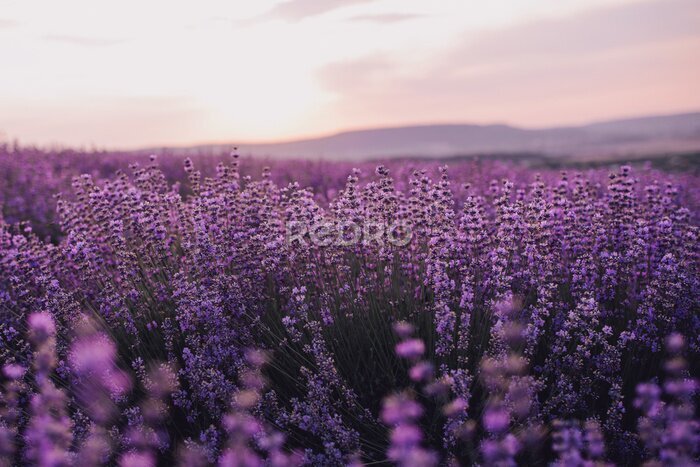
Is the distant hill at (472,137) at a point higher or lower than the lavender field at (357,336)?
higher

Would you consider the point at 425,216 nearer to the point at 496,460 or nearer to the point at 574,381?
the point at 574,381

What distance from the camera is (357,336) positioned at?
3555mm

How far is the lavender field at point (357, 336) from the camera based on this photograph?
106 inches

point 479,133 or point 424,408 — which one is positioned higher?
point 479,133

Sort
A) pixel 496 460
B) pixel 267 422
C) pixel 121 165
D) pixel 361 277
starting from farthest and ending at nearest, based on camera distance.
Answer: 1. pixel 121 165
2. pixel 361 277
3. pixel 267 422
4. pixel 496 460

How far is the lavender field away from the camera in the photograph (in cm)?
269

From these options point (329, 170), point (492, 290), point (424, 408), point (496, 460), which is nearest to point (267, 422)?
point (424, 408)

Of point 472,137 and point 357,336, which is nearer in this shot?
point 357,336

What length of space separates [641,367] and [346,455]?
73.3 inches

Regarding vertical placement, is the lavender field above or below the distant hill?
below

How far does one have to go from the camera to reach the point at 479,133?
469ft

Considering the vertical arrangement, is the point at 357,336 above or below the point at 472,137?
below

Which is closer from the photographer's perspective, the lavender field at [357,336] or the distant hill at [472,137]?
the lavender field at [357,336]

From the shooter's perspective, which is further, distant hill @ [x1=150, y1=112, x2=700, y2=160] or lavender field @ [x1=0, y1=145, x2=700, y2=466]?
distant hill @ [x1=150, y1=112, x2=700, y2=160]
